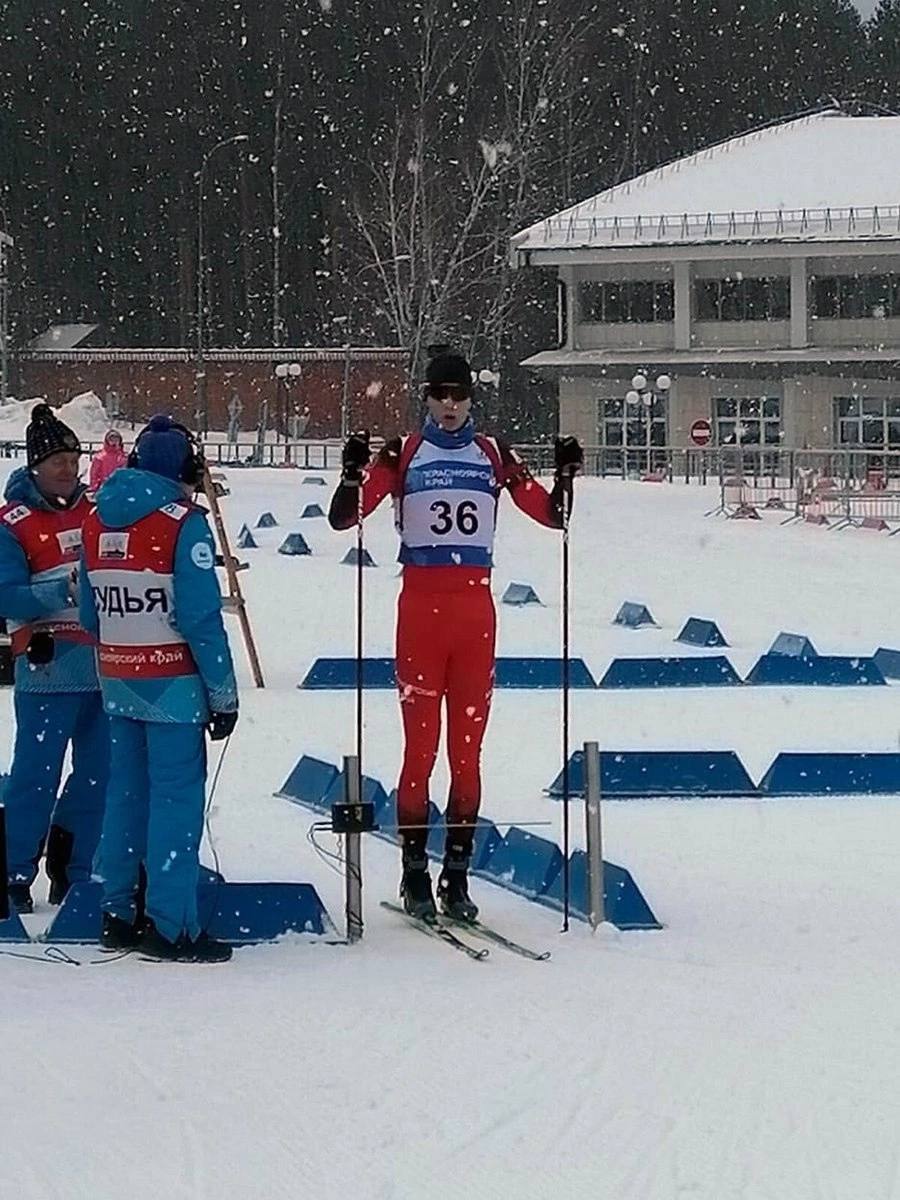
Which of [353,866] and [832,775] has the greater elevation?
[353,866]

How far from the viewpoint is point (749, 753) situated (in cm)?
1105

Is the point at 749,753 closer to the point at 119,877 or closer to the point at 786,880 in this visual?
the point at 786,880

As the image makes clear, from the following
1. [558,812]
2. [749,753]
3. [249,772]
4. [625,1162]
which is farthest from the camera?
[749,753]

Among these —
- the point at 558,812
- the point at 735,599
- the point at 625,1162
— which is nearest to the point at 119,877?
the point at 625,1162

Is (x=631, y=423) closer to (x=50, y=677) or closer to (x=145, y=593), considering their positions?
(x=50, y=677)

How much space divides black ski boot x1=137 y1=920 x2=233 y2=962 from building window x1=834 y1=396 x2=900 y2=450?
43092mm

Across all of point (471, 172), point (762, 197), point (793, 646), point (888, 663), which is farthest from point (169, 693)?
point (471, 172)

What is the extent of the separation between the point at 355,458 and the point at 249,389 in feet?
179

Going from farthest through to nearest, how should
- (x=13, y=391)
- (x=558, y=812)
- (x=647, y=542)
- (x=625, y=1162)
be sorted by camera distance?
(x=13, y=391) < (x=647, y=542) < (x=558, y=812) < (x=625, y=1162)

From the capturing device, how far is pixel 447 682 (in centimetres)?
697

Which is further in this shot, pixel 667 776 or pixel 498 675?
pixel 498 675

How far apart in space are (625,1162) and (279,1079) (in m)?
0.97

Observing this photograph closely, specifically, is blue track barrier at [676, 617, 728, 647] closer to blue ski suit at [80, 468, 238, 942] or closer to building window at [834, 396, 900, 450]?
blue ski suit at [80, 468, 238, 942]

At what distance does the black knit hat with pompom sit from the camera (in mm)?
7066
